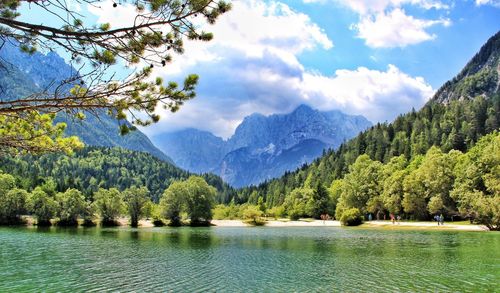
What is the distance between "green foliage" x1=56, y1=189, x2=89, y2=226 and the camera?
138 metres

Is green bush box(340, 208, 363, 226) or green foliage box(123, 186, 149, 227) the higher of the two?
green foliage box(123, 186, 149, 227)

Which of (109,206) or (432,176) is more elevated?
(432,176)

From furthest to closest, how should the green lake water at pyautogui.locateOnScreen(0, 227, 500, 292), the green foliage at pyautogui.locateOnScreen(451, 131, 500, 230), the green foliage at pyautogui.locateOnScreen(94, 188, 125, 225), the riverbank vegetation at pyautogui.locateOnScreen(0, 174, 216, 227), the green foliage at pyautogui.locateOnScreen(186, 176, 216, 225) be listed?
the green foliage at pyautogui.locateOnScreen(94, 188, 125, 225)
the green foliage at pyautogui.locateOnScreen(186, 176, 216, 225)
the riverbank vegetation at pyautogui.locateOnScreen(0, 174, 216, 227)
the green foliage at pyautogui.locateOnScreen(451, 131, 500, 230)
the green lake water at pyautogui.locateOnScreen(0, 227, 500, 292)

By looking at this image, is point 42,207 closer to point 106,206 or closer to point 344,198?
point 106,206

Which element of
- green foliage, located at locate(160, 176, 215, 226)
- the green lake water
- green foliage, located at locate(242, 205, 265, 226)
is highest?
green foliage, located at locate(160, 176, 215, 226)

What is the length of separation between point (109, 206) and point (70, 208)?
12.6 metres

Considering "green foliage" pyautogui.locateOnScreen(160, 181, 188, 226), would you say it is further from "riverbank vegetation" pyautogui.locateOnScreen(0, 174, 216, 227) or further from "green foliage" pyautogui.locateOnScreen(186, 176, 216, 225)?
"green foliage" pyautogui.locateOnScreen(186, 176, 216, 225)

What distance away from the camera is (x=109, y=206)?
145125 millimetres

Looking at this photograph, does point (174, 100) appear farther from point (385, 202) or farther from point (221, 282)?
point (385, 202)

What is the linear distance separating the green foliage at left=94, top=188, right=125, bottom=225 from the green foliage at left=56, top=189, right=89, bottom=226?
16.9 feet

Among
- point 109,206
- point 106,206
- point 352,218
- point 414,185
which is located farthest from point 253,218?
point 414,185

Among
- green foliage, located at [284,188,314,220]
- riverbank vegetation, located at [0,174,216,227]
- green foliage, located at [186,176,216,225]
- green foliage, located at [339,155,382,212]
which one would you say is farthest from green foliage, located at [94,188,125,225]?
green foliage, located at [339,155,382,212]

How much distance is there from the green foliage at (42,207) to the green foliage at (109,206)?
45.2ft

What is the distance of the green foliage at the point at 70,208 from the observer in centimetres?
13850
